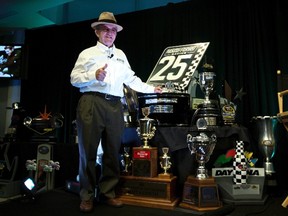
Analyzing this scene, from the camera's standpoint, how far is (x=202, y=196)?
1.88 meters

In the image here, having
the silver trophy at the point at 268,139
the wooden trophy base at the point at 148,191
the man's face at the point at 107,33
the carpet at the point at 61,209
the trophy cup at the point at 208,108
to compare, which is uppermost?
the man's face at the point at 107,33

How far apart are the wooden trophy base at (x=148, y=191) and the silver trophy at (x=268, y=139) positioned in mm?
991

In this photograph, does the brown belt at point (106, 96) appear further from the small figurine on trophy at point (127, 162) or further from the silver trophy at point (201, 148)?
the silver trophy at point (201, 148)

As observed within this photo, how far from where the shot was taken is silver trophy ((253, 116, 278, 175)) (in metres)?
2.45

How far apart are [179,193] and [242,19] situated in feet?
7.64

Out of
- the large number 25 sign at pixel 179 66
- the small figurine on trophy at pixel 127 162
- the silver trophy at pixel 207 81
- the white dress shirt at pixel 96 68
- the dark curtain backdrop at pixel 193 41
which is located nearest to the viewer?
the white dress shirt at pixel 96 68

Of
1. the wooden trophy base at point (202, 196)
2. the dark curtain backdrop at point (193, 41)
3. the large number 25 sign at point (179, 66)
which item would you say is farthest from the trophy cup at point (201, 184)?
the dark curtain backdrop at point (193, 41)

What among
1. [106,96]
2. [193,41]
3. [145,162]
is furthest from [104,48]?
[193,41]

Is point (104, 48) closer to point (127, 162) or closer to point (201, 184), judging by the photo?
point (127, 162)

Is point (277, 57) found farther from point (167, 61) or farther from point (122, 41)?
point (122, 41)

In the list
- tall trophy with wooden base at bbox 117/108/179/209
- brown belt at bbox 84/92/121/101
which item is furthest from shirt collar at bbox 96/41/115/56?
tall trophy with wooden base at bbox 117/108/179/209

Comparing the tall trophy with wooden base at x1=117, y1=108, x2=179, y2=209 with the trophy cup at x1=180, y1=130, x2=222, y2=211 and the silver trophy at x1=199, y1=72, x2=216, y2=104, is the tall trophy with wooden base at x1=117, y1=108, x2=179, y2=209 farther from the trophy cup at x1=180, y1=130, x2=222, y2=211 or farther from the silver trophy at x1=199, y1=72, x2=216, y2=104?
the silver trophy at x1=199, y1=72, x2=216, y2=104

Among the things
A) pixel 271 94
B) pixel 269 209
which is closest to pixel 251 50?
pixel 271 94

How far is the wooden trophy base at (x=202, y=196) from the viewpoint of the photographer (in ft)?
6.15
